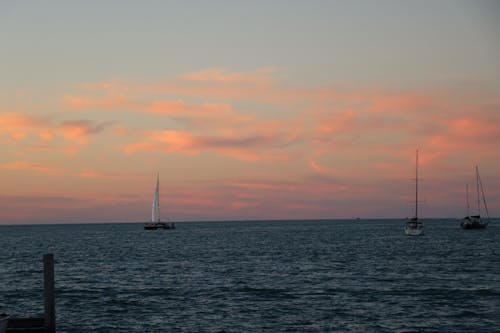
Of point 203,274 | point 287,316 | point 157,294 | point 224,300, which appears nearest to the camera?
point 287,316

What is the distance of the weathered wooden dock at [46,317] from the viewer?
26.9m

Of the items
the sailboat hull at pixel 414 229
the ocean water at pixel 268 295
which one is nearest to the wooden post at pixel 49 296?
the ocean water at pixel 268 295

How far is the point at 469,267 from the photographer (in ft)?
249

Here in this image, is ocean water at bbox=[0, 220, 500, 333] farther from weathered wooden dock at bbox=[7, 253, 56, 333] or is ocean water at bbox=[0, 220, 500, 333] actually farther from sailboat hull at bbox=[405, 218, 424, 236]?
sailboat hull at bbox=[405, 218, 424, 236]

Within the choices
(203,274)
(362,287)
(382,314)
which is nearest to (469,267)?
(362,287)

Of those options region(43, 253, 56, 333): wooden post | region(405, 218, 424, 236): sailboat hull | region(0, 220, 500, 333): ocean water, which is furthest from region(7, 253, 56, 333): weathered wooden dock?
region(405, 218, 424, 236): sailboat hull

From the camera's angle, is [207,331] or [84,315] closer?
[207,331]

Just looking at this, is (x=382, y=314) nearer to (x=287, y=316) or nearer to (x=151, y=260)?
(x=287, y=316)

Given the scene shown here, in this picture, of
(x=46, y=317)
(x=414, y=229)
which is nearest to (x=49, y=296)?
(x=46, y=317)

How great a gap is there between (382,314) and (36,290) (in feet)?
105

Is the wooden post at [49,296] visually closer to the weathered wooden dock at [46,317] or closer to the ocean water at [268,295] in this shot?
the weathered wooden dock at [46,317]

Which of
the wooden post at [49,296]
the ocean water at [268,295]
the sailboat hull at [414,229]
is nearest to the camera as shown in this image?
the wooden post at [49,296]

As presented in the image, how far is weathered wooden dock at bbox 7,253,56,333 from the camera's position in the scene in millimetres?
26859

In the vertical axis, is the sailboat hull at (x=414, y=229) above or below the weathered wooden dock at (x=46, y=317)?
below
